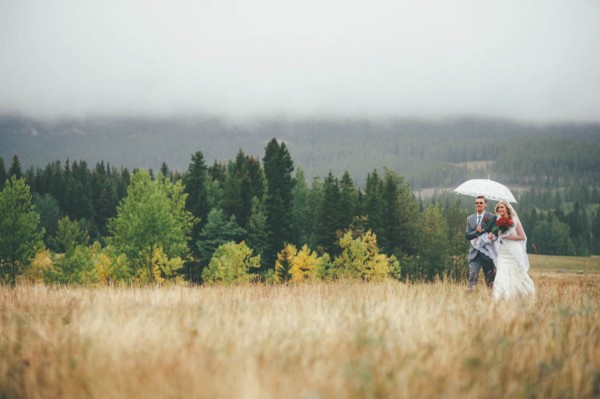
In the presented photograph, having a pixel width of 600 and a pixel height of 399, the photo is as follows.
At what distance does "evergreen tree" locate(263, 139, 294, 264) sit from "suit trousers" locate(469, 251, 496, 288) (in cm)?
4579

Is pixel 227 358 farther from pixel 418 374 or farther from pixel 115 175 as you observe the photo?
pixel 115 175

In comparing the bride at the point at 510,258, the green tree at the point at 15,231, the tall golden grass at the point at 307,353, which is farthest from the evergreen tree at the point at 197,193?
the tall golden grass at the point at 307,353

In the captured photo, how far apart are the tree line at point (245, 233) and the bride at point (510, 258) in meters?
22.5

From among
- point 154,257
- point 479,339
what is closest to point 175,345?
point 479,339

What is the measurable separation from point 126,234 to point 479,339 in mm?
40715

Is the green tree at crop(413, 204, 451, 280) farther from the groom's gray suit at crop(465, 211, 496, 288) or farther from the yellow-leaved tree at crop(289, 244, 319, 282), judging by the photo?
the groom's gray suit at crop(465, 211, 496, 288)

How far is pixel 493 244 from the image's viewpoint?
36.2ft

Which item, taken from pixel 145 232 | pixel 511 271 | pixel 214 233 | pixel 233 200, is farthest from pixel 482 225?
pixel 233 200

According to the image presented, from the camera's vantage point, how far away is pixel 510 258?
9938 mm

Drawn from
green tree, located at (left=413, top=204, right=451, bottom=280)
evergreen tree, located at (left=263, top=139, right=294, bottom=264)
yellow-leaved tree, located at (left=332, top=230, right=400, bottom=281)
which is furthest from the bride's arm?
green tree, located at (left=413, top=204, right=451, bottom=280)

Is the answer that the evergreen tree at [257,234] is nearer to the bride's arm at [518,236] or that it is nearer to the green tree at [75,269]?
the green tree at [75,269]

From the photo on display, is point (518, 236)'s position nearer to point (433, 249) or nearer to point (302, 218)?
point (433, 249)

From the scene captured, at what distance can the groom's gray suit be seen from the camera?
10.9m

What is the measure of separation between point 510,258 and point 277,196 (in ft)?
165
